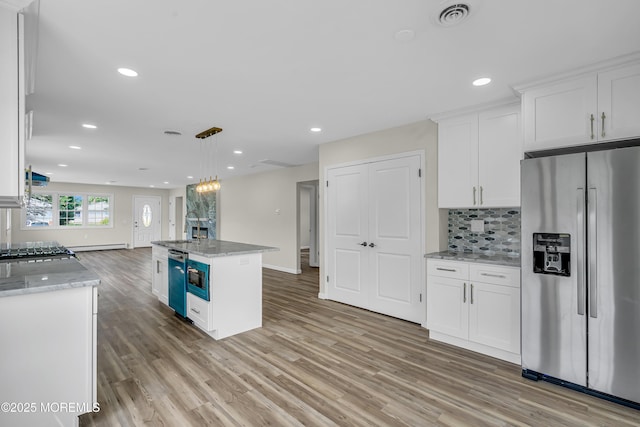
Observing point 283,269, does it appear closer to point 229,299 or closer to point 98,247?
point 229,299

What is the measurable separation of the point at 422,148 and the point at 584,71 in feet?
5.21

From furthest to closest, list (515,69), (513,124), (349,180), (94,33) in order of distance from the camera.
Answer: (349,180), (513,124), (515,69), (94,33)

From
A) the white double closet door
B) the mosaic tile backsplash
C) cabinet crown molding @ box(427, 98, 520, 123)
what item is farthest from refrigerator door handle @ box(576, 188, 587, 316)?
the white double closet door

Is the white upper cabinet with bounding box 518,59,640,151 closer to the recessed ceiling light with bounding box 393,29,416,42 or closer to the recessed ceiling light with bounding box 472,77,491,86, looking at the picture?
the recessed ceiling light with bounding box 472,77,491,86

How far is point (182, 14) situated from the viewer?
5.81 ft

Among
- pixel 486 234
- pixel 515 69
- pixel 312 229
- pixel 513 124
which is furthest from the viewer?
pixel 312 229

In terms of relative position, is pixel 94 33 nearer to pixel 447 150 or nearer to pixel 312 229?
pixel 447 150

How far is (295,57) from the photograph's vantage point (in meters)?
2.26

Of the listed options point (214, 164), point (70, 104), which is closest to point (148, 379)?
point (70, 104)

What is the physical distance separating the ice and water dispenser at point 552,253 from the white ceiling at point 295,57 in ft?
4.42

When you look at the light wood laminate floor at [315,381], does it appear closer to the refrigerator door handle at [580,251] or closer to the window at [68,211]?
the refrigerator door handle at [580,251]

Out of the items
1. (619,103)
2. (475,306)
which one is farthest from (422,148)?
(475,306)

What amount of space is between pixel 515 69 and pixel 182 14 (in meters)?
2.47

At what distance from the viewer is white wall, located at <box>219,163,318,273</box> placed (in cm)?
702
